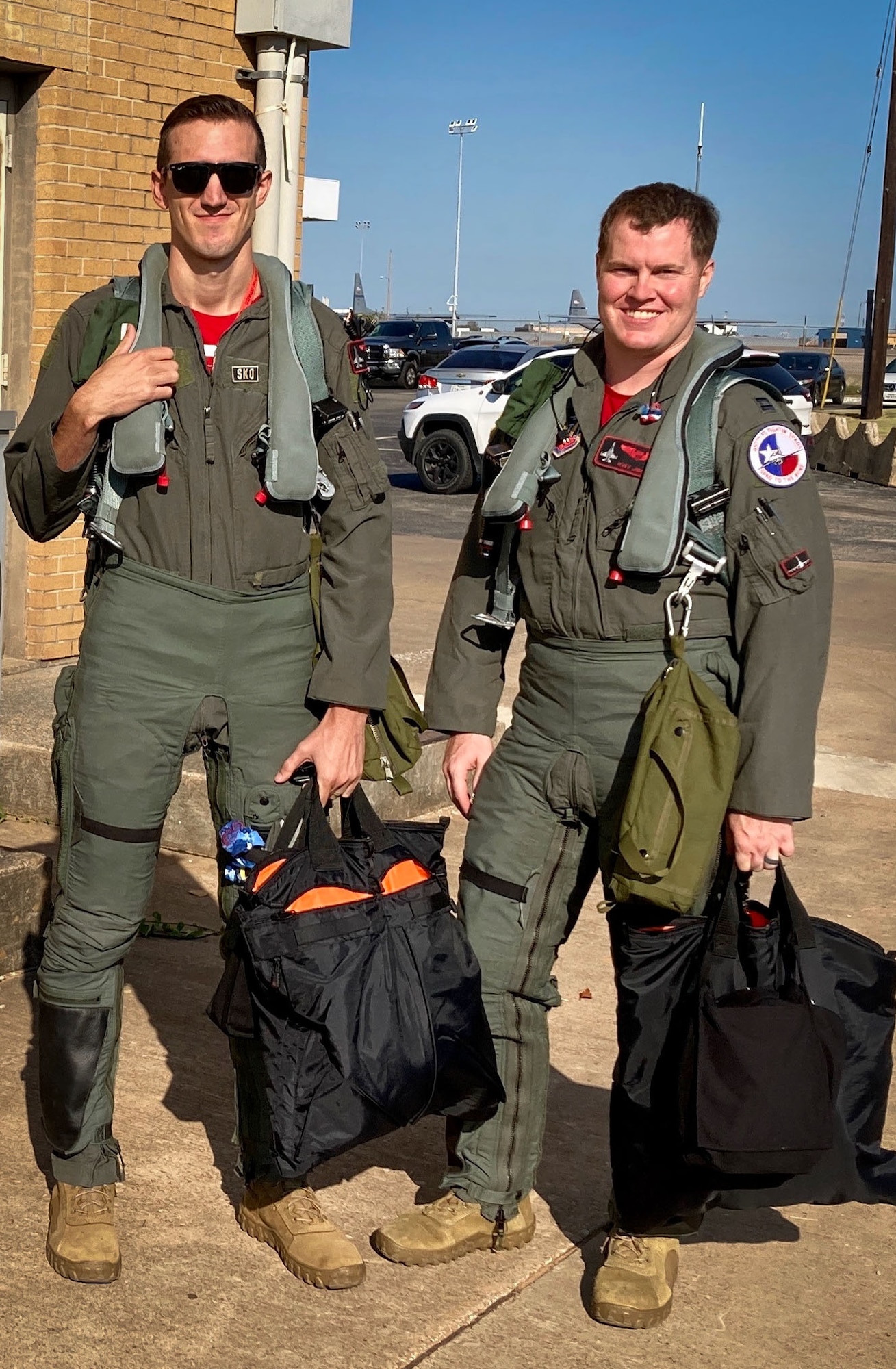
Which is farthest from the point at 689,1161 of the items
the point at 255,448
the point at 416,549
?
the point at 416,549

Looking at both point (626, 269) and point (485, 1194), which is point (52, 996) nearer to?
point (485, 1194)

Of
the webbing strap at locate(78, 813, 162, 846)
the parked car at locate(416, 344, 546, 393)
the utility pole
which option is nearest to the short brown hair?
the webbing strap at locate(78, 813, 162, 846)

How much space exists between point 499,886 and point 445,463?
1718 cm

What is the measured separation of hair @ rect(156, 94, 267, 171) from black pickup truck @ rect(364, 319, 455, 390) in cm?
3993

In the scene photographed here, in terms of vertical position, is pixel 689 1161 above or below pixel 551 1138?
above

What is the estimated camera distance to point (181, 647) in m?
3.22

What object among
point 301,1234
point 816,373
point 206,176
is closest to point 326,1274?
point 301,1234

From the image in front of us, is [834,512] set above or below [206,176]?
below

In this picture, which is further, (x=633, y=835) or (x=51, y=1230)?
(x=51, y=1230)

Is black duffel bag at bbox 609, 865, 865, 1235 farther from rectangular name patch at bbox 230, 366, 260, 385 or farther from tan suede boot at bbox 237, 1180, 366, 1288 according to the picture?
rectangular name patch at bbox 230, 366, 260, 385

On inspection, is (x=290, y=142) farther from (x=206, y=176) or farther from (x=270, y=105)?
(x=206, y=176)

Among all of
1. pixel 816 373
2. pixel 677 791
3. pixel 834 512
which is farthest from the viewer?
pixel 816 373

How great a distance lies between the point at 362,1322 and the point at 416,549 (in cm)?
1063

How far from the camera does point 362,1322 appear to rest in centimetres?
311
